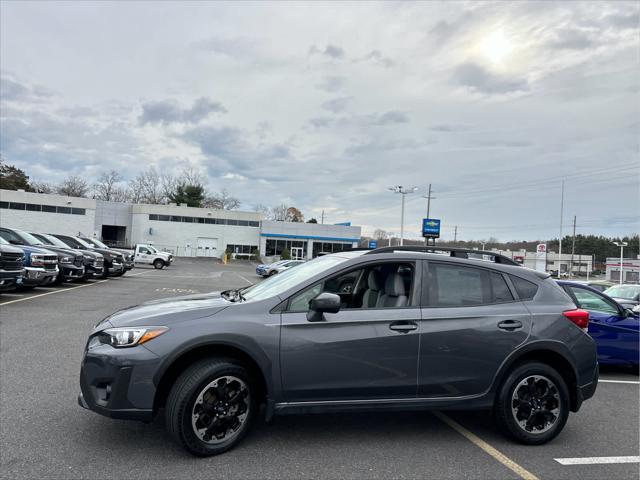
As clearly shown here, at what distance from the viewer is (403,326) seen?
3771mm

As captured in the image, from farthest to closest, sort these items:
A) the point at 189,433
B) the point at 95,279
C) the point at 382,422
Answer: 1. the point at 95,279
2. the point at 382,422
3. the point at 189,433

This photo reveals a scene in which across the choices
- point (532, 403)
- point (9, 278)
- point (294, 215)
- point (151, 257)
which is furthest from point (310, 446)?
point (294, 215)

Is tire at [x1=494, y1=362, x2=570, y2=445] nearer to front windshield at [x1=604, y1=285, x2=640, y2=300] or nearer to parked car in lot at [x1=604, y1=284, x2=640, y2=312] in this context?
parked car in lot at [x1=604, y1=284, x2=640, y2=312]

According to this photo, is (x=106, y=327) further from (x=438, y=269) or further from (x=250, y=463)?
(x=438, y=269)

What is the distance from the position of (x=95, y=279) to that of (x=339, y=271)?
19593 millimetres

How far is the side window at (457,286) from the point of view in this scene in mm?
4008

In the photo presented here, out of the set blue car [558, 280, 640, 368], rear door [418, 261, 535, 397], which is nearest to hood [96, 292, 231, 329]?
rear door [418, 261, 535, 397]

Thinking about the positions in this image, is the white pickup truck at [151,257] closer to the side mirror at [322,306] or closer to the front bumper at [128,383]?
the front bumper at [128,383]

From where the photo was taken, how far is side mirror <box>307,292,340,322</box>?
137 inches

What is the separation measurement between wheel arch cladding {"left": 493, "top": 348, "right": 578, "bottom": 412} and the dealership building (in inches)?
2263

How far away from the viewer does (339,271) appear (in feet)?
12.7

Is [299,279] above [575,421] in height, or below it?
above

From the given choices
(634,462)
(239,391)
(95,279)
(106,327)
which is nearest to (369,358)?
(239,391)

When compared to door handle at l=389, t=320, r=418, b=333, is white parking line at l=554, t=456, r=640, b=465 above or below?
below
